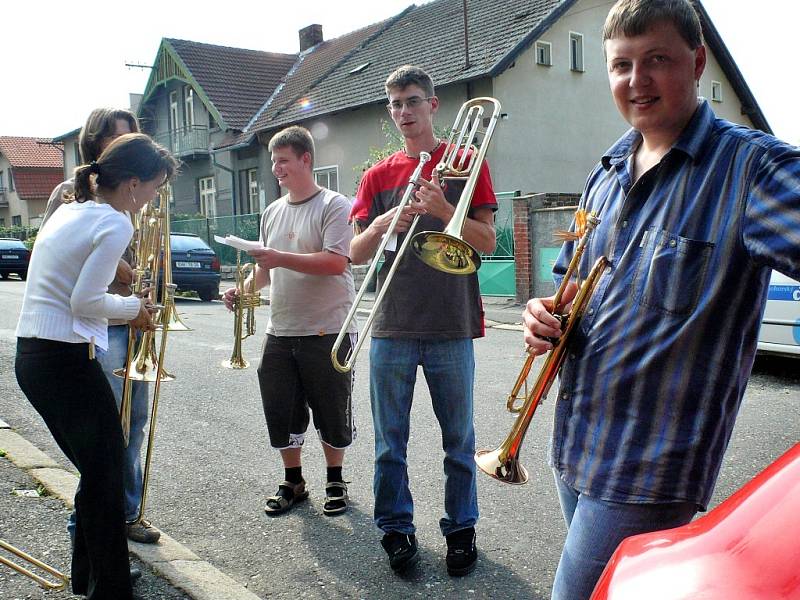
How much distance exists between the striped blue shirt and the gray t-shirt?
7.49ft

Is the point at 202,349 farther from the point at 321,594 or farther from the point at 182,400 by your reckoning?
the point at 321,594

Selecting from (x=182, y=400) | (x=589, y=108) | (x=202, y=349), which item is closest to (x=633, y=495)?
(x=182, y=400)

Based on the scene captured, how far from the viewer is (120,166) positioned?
2.87 m

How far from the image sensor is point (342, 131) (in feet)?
70.6

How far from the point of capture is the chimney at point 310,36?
29047 mm

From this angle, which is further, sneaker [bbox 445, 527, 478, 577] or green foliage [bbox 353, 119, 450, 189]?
green foliage [bbox 353, 119, 450, 189]

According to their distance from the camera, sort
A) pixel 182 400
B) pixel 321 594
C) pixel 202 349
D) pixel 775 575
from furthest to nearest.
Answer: pixel 202 349, pixel 182 400, pixel 321 594, pixel 775 575

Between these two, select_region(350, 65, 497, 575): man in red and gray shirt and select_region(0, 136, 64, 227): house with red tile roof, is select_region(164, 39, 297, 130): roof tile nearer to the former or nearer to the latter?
select_region(350, 65, 497, 575): man in red and gray shirt

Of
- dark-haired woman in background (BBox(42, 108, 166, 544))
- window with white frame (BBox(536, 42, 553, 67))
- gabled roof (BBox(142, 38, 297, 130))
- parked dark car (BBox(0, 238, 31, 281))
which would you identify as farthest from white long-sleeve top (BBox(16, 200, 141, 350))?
parked dark car (BBox(0, 238, 31, 281))

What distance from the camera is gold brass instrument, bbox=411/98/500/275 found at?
2877 mm

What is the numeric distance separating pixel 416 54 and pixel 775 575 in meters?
20.6

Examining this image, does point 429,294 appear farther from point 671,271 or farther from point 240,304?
point 671,271

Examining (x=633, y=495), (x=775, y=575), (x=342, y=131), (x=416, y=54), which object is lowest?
(x=633, y=495)

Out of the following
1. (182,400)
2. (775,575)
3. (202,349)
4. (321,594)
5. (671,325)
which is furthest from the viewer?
(202,349)
